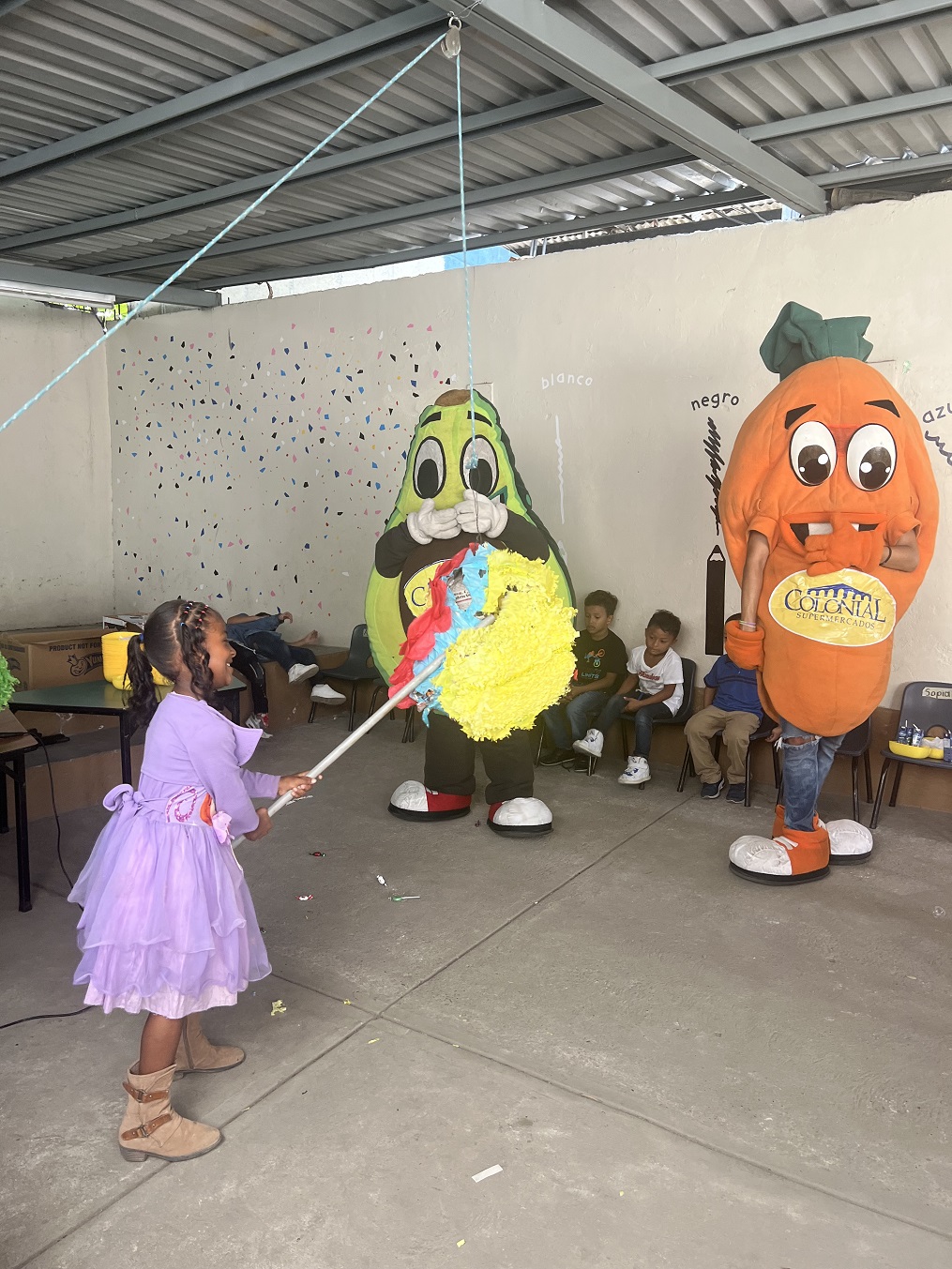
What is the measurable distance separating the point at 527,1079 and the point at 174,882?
3.21 ft

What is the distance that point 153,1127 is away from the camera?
6.84 ft

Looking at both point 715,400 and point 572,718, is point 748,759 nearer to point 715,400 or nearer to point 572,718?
point 572,718

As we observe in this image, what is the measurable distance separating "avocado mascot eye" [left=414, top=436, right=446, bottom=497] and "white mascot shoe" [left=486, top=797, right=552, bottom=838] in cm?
134

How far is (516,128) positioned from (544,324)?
4.72 feet

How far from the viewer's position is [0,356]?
22.5 ft

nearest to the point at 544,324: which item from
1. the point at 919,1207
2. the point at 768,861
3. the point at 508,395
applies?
the point at 508,395

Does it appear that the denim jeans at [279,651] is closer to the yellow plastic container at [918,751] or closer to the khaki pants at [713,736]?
the khaki pants at [713,736]

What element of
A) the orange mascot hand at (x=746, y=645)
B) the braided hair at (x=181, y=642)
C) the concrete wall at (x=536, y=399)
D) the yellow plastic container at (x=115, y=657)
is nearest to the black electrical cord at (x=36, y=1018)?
the braided hair at (x=181, y=642)

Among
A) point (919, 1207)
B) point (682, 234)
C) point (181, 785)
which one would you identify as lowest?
point (919, 1207)

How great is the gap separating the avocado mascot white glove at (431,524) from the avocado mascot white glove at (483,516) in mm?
34

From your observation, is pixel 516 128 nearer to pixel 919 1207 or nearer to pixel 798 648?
pixel 798 648

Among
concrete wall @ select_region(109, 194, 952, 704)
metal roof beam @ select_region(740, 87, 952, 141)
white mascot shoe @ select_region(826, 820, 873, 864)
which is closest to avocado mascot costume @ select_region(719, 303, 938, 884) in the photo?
white mascot shoe @ select_region(826, 820, 873, 864)

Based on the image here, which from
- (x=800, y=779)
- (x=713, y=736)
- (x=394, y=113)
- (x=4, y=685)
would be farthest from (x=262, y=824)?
(x=394, y=113)

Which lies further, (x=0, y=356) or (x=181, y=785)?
(x=0, y=356)
